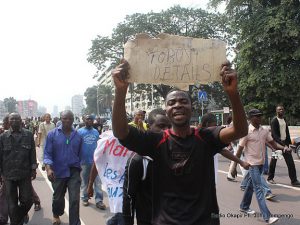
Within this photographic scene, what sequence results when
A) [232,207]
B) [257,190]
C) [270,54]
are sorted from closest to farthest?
[257,190] → [232,207] → [270,54]

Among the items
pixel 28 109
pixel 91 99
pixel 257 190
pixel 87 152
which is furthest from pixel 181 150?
pixel 91 99

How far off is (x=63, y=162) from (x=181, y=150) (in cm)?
337

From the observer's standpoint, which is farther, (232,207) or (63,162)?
(232,207)

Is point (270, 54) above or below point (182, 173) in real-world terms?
above

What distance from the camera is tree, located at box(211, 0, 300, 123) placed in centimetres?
2544

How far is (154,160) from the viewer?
2.79 m

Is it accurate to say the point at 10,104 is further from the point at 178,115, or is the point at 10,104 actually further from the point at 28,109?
the point at 178,115

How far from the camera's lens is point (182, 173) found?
2.67 meters

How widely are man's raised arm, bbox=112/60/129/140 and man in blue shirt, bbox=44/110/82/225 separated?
3.21 metres

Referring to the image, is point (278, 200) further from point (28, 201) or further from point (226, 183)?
point (28, 201)

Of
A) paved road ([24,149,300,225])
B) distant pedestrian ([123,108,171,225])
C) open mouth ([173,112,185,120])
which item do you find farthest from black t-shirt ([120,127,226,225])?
paved road ([24,149,300,225])

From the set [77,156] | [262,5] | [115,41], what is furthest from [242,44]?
[77,156]

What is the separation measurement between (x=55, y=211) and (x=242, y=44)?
80.6 ft

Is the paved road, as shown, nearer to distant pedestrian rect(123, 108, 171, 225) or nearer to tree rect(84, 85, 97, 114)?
distant pedestrian rect(123, 108, 171, 225)
